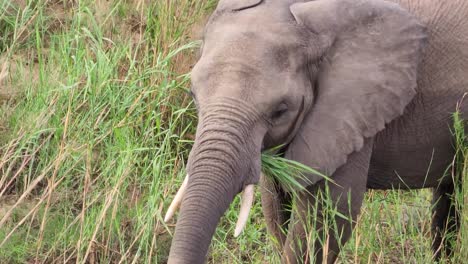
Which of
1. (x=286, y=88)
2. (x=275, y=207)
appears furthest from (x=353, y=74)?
(x=275, y=207)

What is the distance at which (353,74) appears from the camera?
452 centimetres

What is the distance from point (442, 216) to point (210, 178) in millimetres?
1734

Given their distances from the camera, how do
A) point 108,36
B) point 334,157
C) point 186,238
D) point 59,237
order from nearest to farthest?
point 186,238
point 334,157
point 59,237
point 108,36

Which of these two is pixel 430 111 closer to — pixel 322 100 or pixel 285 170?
pixel 322 100

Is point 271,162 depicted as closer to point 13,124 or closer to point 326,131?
point 326,131

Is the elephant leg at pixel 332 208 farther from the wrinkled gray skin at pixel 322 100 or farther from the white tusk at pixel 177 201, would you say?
the white tusk at pixel 177 201

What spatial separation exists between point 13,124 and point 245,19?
1555 millimetres

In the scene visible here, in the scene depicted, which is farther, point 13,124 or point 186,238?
point 13,124

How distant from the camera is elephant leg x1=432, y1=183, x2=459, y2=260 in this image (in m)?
5.30

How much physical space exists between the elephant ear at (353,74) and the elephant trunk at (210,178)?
382 mm

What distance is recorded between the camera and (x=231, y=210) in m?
5.46

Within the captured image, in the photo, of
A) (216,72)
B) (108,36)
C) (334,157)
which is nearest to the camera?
(216,72)

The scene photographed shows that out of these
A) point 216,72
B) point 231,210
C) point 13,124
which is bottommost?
point 231,210

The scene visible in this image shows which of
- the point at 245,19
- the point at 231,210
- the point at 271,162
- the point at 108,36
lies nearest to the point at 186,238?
the point at 271,162
